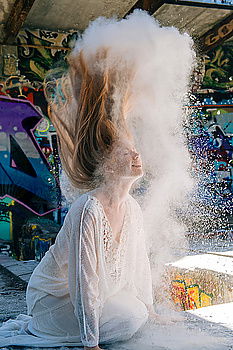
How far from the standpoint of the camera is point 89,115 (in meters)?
2.09

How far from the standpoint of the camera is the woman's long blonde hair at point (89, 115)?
2.08 m

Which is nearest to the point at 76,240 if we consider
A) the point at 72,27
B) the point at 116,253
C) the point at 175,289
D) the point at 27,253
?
the point at 116,253

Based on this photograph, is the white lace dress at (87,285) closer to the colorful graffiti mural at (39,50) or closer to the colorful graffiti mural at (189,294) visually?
the colorful graffiti mural at (189,294)

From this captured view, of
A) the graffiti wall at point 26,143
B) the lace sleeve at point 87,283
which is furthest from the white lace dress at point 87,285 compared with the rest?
the graffiti wall at point 26,143

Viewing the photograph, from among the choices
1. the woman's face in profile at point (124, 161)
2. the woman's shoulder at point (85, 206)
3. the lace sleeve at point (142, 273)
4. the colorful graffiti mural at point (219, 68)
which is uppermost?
the colorful graffiti mural at point (219, 68)

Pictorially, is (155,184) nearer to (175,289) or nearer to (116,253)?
(116,253)

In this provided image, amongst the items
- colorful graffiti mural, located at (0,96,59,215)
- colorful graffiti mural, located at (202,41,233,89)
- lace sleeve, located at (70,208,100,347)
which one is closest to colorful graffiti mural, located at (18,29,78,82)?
colorful graffiti mural, located at (0,96,59,215)

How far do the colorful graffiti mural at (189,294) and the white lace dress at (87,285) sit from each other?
2.87m

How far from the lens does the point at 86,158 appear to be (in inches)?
83.4

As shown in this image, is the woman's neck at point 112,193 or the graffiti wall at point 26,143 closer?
the woman's neck at point 112,193

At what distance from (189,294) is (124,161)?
11.5 feet

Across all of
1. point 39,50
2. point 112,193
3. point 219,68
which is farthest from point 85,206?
point 219,68

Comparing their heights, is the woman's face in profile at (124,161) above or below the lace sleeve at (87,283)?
above

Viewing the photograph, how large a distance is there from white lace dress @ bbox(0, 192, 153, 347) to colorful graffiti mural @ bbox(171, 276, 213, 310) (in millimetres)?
2865
